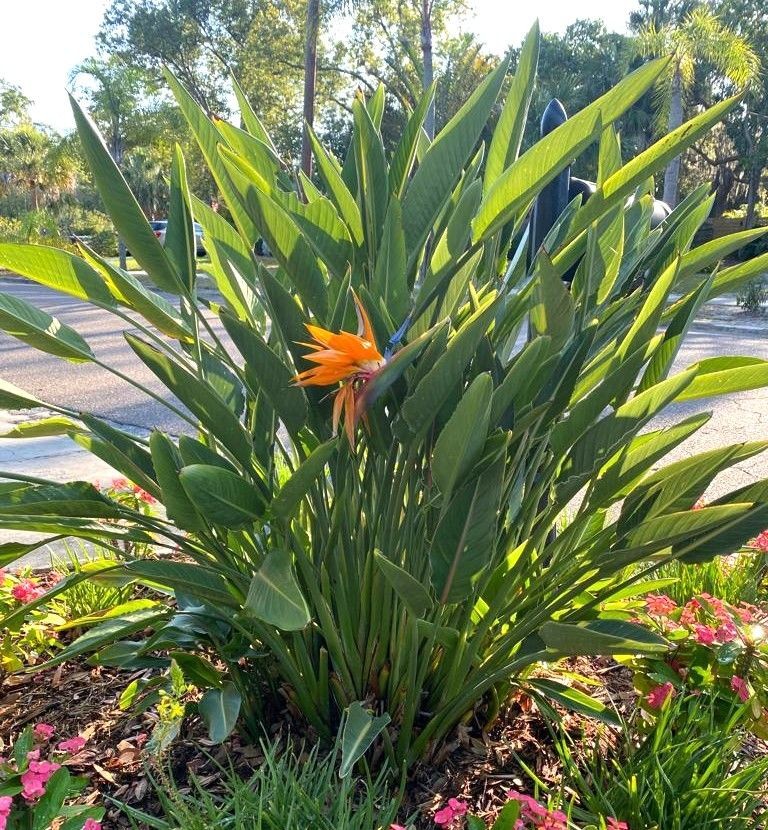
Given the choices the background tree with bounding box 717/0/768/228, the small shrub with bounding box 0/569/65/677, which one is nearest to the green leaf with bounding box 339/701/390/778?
the small shrub with bounding box 0/569/65/677

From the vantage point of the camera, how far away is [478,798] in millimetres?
1612

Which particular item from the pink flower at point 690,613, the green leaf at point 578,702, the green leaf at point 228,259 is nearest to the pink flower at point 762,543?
the pink flower at point 690,613

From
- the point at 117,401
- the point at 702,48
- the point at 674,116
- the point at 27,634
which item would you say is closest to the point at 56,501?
the point at 27,634

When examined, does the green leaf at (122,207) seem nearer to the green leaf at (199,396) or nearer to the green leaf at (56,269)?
the green leaf at (56,269)

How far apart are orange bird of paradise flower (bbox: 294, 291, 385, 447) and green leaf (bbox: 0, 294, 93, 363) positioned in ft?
1.90

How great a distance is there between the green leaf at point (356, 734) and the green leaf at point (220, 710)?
0.68 ft

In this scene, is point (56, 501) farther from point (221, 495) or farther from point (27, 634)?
point (27, 634)

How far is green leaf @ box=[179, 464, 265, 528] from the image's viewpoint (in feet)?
3.68

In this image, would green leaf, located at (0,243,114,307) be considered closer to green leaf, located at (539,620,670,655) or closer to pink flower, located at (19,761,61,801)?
pink flower, located at (19,761,61,801)

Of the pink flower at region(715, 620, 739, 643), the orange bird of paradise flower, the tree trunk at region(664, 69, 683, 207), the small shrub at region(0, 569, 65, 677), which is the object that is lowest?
the small shrub at region(0, 569, 65, 677)

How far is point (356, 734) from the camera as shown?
1.31 m

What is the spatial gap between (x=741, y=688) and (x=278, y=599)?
1075 mm

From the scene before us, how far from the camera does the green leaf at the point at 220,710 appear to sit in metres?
1.39

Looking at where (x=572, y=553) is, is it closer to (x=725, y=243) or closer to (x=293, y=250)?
(x=725, y=243)
